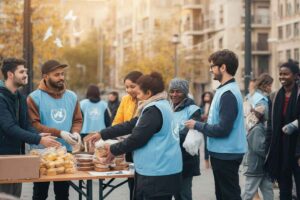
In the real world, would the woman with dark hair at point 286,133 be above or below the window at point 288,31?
below

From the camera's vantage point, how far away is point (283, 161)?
28.0 feet

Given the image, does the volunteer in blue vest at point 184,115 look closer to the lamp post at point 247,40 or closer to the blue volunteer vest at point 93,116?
the blue volunteer vest at point 93,116

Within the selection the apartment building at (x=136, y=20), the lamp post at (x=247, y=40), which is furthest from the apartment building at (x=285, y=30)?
the lamp post at (x=247, y=40)

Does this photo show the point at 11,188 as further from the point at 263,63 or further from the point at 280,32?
the point at 263,63

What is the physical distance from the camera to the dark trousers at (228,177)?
7492mm

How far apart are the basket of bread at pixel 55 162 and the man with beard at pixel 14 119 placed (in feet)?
0.44

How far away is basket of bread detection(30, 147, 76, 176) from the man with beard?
0.44 feet

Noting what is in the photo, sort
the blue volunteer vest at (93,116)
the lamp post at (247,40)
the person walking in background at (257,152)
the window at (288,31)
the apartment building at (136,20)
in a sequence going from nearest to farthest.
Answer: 1. the person walking in background at (257,152)
2. the blue volunteer vest at (93,116)
3. the lamp post at (247,40)
4. the window at (288,31)
5. the apartment building at (136,20)

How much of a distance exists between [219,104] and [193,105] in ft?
3.82

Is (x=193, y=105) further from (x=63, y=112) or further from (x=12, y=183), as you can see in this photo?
(x=12, y=183)

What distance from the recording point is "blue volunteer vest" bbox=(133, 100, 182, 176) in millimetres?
6750

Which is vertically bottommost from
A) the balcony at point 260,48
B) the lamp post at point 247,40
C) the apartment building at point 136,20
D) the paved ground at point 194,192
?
the paved ground at point 194,192

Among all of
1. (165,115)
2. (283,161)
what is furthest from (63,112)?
(283,161)

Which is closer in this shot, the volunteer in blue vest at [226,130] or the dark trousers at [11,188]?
the dark trousers at [11,188]
